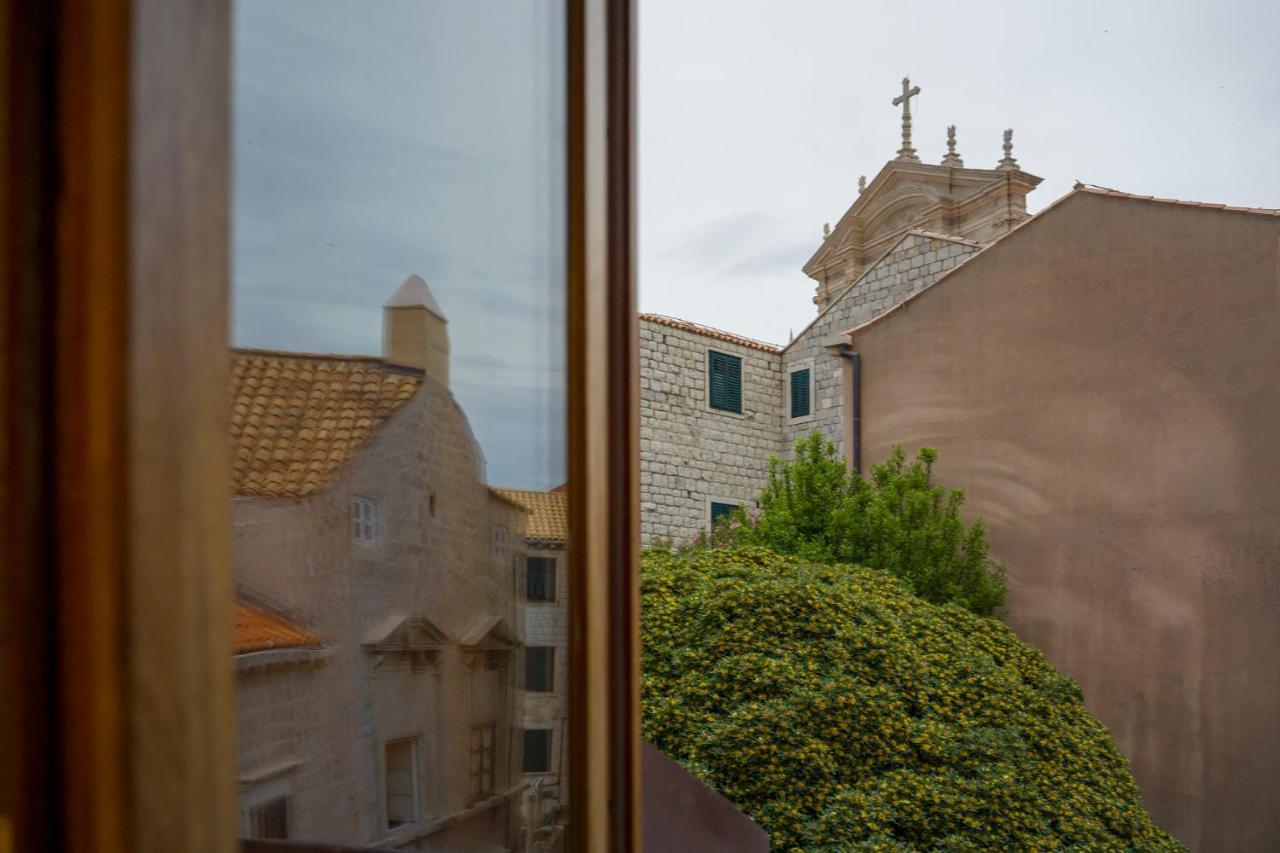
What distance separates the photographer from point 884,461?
8.15m

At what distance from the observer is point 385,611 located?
606 mm

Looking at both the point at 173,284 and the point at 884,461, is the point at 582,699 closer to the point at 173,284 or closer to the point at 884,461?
the point at 173,284

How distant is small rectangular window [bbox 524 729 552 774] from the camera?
0.71 m

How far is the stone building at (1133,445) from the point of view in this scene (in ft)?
19.6

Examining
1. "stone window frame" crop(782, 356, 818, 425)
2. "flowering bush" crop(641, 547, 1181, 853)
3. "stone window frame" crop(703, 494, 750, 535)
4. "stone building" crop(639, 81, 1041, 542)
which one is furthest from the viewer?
"stone window frame" crop(782, 356, 818, 425)

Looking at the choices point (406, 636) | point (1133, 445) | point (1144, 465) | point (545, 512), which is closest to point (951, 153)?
point (1133, 445)

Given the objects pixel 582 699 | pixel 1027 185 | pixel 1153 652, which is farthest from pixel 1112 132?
pixel 582 699

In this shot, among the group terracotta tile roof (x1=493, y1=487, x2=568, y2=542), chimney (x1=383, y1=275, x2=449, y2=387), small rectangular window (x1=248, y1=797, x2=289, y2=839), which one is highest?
chimney (x1=383, y1=275, x2=449, y2=387)

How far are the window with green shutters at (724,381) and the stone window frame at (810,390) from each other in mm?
651

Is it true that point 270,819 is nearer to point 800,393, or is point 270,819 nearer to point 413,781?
point 413,781

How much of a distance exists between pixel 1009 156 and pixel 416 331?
14.9 m

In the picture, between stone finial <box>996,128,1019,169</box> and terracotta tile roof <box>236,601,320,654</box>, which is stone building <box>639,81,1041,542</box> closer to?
stone finial <box>996,128,1019,169</box>

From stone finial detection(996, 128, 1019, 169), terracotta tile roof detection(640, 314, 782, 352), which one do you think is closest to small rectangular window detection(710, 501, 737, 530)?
terracotta tile roof detection(640, 314, 782, 352)

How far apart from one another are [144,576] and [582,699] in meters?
0.43
